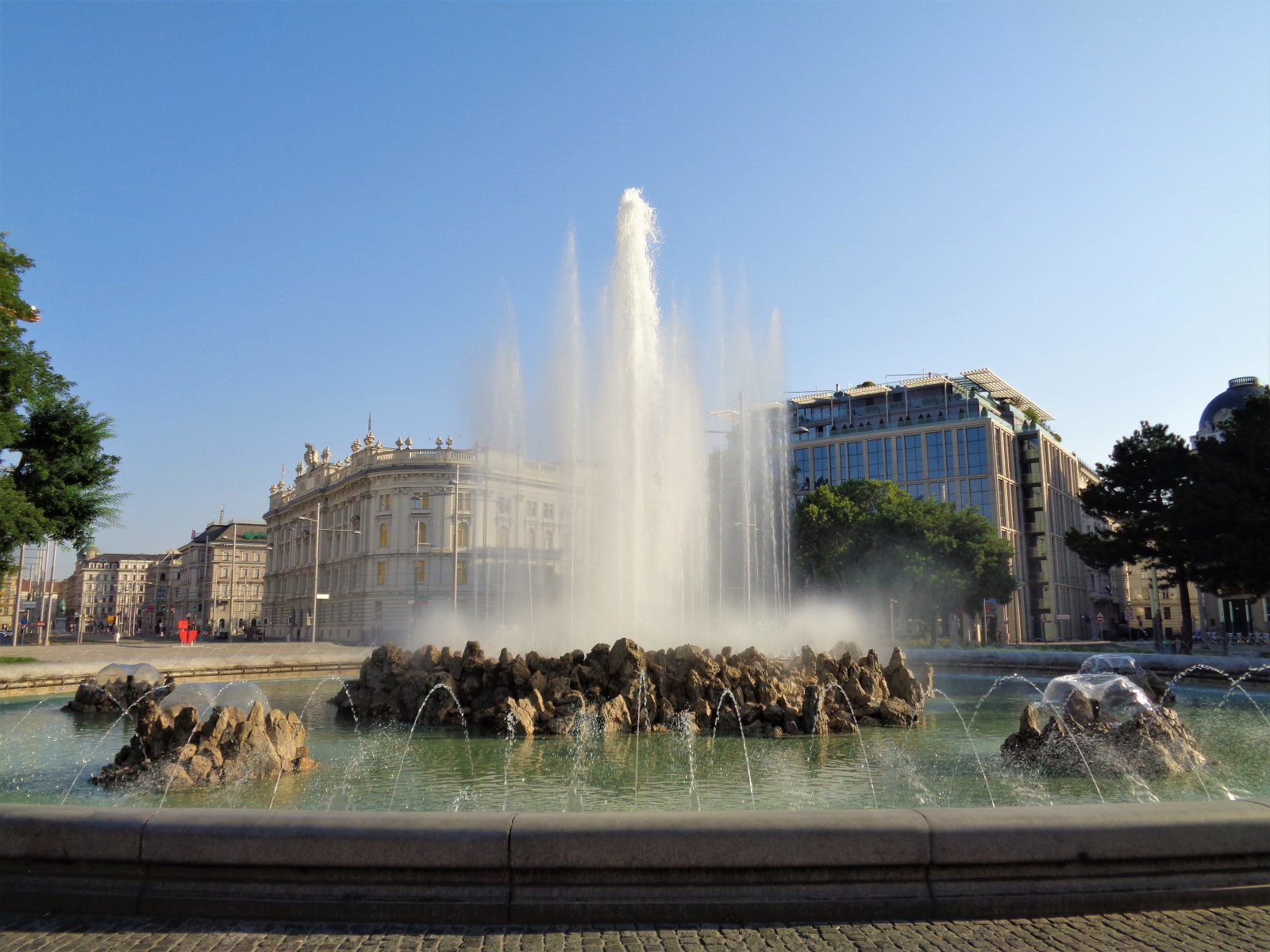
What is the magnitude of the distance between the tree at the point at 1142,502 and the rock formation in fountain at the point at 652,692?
36.1m

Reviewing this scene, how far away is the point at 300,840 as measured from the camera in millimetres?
5484

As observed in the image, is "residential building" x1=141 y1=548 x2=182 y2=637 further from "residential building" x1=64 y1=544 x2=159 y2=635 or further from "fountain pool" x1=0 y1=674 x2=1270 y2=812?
"fountain pool" x1=0 y1=674 x2=1270 y2=812

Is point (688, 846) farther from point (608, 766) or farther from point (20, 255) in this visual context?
point (20, 255)

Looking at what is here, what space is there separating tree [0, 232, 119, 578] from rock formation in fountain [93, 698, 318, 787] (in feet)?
75.8

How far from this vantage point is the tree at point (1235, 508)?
128 feet

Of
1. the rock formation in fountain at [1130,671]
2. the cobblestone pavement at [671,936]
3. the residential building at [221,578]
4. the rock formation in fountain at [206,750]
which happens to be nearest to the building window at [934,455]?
the rock formation in fountain at [1130,671]

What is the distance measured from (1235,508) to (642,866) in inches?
1710

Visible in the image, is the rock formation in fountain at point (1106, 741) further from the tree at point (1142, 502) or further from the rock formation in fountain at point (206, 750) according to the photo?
the tree at point (1142, 502)

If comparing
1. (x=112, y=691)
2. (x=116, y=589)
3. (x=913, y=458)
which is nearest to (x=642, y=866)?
(x=112, y=691)

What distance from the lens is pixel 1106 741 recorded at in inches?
492

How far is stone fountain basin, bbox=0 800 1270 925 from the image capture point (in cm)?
543

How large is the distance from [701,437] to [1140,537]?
34172mm

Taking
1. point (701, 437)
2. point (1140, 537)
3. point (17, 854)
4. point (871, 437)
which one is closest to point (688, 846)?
point (17, 854)

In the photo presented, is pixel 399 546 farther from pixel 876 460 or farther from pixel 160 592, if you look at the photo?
pixel 160 592
